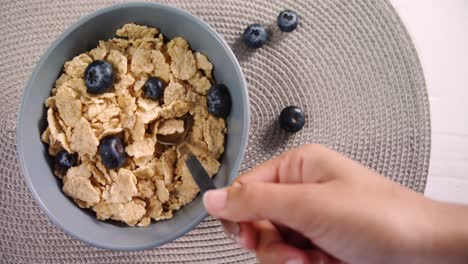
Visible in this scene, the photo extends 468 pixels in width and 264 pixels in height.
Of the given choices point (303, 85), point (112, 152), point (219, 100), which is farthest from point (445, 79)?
point (112, 152)

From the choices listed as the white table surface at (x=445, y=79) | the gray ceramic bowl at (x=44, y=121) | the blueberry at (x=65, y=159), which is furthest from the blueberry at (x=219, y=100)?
the white table surface at (x=445, y=79)

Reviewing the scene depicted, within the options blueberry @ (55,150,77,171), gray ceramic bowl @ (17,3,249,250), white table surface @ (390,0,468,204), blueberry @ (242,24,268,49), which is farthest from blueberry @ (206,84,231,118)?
white table surface @ (390,0,468,204)

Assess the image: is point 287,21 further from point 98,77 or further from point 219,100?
point 98,77

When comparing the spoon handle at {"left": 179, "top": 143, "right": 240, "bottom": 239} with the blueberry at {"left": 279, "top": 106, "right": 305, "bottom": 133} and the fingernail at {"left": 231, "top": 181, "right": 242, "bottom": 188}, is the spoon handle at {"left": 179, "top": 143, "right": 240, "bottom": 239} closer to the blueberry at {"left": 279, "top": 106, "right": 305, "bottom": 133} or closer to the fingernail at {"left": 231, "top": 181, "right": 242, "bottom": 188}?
the fingernail at {"left": 231, "top": 181, "right": 242, "bottom": 188}

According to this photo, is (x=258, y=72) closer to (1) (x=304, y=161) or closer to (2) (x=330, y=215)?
(1) (x=304, y=161)

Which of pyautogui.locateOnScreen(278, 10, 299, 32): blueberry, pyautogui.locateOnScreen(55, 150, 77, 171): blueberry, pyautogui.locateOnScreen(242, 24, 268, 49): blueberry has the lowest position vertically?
pyautogui.locateOnScreen(55, 150, 77, 171): blueberry

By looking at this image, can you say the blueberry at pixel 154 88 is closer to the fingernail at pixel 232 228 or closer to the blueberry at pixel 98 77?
the blueberry at pixel 98 77
